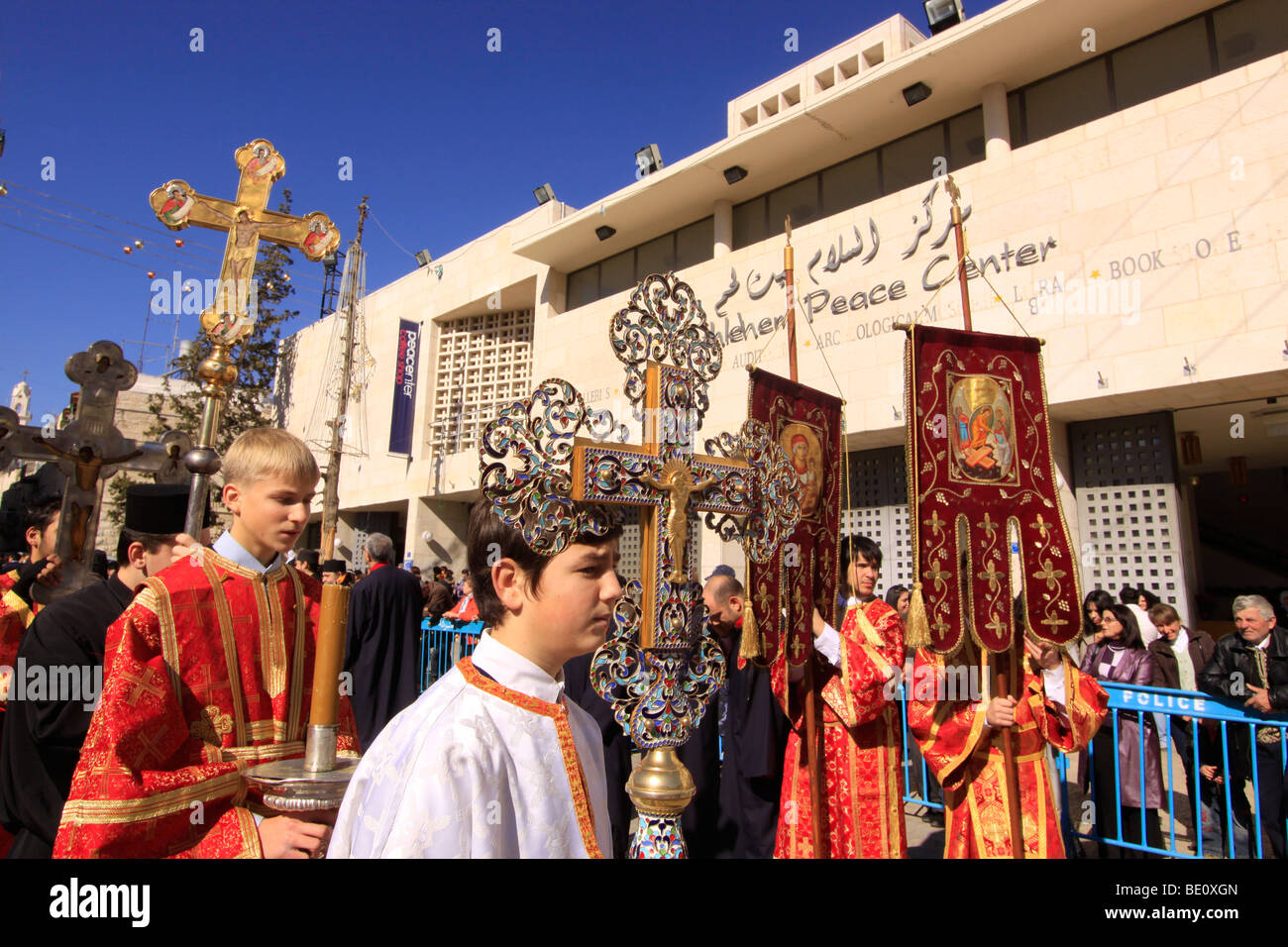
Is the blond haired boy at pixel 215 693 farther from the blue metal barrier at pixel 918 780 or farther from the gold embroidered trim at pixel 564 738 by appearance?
the blue metal barrier at pixel 918 780

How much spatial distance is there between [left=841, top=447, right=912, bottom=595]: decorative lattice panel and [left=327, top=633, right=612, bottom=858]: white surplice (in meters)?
9.17

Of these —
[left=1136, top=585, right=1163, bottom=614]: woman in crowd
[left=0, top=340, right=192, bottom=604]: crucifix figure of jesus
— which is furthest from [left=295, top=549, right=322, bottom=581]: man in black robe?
[left=1136, top=585, right=1163, bottom=614]: woman in crowd

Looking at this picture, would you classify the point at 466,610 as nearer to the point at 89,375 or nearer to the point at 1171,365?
the point at 89,375

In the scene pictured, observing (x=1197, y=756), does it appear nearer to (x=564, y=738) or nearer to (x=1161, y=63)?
(x=564, y=738)

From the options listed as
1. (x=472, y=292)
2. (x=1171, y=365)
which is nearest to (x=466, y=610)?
(x=1171, y=365)

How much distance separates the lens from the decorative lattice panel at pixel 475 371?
18.9m

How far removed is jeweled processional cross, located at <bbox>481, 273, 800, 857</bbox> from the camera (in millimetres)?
1732

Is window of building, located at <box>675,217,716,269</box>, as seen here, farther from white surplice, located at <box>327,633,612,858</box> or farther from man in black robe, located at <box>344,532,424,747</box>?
white surplice, located at <box>327,633,612,858</box>

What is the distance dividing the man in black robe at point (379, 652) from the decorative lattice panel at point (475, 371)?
1323 cm

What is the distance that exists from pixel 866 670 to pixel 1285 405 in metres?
9.56

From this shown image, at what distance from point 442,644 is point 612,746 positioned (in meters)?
5.15

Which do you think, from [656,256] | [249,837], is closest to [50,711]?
[249,837]

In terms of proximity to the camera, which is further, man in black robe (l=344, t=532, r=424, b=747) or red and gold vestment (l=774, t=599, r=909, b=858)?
man in black robe (l=344, t=532, r=424, b=747)

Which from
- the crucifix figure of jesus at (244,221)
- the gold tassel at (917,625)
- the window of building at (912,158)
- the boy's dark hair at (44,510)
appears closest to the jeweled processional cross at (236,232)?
the crucifix figure of jesus at (244,221)
